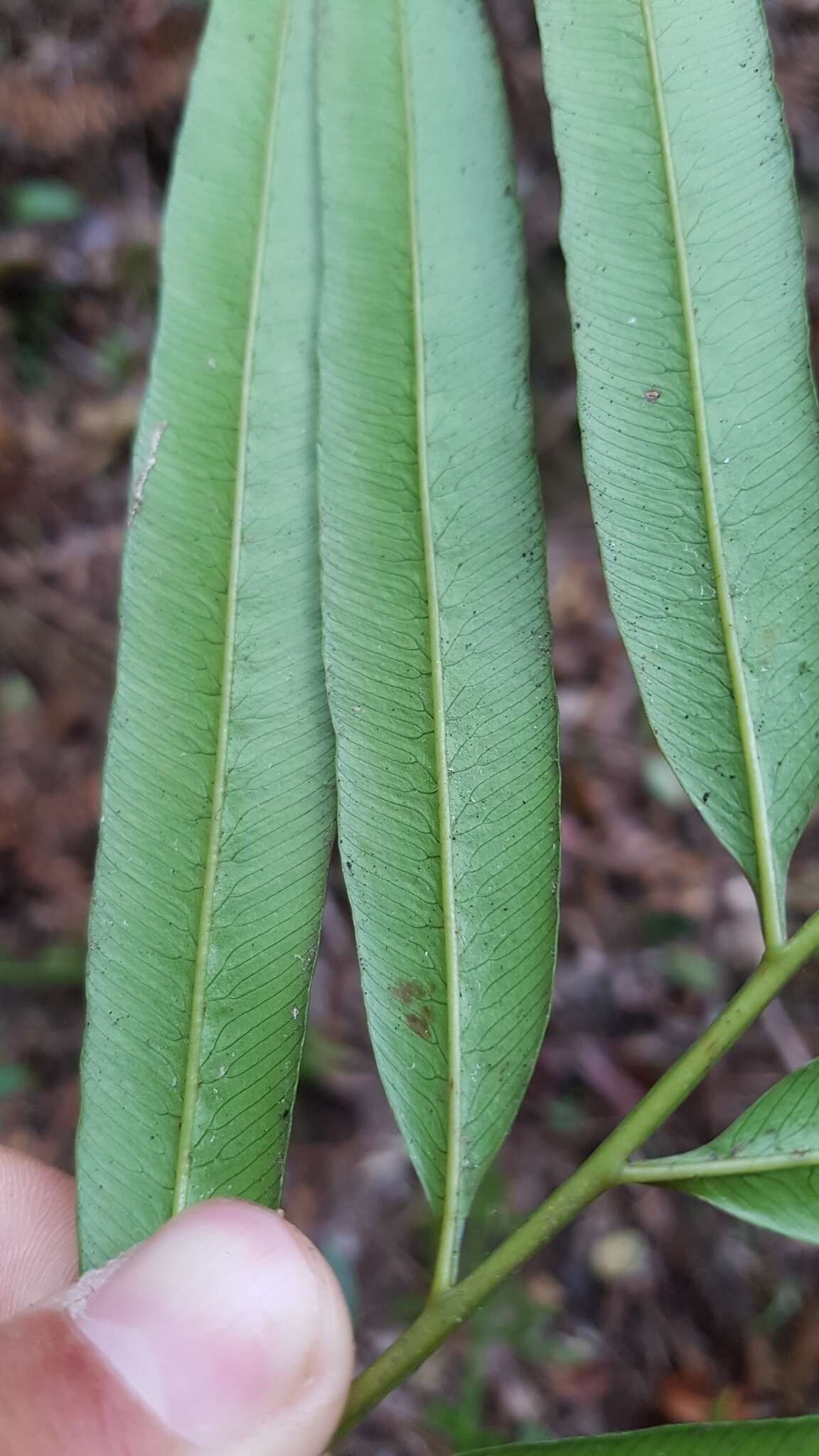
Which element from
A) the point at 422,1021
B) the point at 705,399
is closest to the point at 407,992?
the point at 422,1021

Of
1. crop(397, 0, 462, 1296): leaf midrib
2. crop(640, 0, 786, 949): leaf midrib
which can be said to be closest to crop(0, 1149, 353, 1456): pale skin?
crop(397, 0, 462, 1296): leaf midrib

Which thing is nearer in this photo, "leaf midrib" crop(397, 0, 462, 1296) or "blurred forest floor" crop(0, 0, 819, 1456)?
"leaf midrib" crop(397, 0, 462, 1296)

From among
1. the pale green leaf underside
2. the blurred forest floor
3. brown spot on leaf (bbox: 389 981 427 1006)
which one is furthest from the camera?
the blurred forest floor

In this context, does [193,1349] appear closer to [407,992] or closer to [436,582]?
[407,992]

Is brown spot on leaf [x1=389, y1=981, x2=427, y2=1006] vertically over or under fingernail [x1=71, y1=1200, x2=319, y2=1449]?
over

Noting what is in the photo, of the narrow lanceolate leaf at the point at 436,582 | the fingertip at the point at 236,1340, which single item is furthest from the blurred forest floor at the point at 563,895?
the narrow lanceolate leaf at the point at 436,582

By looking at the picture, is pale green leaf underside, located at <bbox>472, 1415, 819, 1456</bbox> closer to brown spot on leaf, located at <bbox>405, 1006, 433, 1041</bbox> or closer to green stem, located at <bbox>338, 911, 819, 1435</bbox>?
green stem, located at <bbox>338, 911, 819, 1435</bbox>
